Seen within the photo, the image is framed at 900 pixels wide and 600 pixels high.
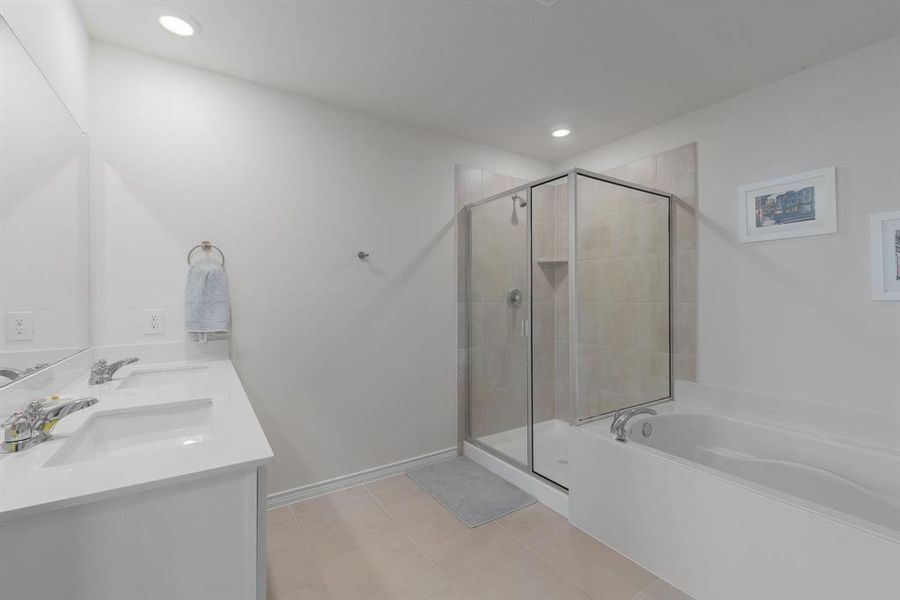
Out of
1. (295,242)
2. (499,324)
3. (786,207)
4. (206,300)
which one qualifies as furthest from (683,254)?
(206,300)

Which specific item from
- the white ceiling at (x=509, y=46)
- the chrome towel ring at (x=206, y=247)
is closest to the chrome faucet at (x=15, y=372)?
the chrome towel ring at (x=206, y=247)

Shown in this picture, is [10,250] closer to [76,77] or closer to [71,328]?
[71,328]

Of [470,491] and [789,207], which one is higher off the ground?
[789,207]

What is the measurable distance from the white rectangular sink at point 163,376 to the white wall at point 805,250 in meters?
2.87

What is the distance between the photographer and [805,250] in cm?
205

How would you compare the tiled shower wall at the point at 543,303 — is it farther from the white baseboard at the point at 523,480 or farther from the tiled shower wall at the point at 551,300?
the white baseboard at the point at 523,480

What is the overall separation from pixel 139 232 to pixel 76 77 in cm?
66

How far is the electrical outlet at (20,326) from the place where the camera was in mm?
1083

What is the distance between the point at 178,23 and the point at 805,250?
3236mm

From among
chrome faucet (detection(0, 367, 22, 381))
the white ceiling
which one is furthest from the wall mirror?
the white ceiling

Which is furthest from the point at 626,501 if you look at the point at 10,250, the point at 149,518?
the point at 10,250

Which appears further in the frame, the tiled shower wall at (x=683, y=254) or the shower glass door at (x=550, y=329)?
the tiled shower wall at (x=683, y=254)

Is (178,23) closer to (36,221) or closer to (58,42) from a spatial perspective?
(58,42)

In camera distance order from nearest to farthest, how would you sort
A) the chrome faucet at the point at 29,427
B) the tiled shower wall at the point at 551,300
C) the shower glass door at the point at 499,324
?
the chrome faucet at the point at 29,427, the tiled shower wall at the point at 551,300, the shower glass door at the point at 499,324
